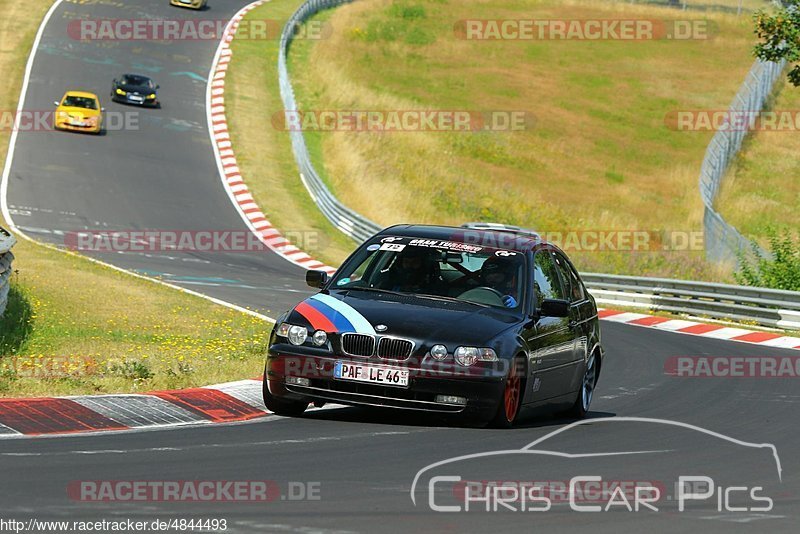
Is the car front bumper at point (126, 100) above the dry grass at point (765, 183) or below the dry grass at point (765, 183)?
above

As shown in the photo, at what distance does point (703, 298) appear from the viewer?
2767 centimetres

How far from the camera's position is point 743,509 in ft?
24.2

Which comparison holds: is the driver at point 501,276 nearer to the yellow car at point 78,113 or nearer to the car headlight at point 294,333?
the car headlight at point 294,333

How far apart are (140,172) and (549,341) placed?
96.8 feet

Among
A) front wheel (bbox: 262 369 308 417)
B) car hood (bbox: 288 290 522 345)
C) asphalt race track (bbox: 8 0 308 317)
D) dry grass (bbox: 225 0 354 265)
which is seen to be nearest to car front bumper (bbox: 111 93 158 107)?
asphalt race track (bbox: 8 0 308 317)

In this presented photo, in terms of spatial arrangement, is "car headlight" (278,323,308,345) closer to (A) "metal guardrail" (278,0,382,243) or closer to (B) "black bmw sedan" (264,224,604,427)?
(B) "black bmw sedan" (264,224,604,427)

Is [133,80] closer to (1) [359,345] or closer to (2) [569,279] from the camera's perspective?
(2) [569,279]

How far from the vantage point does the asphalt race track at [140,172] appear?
1091 inches

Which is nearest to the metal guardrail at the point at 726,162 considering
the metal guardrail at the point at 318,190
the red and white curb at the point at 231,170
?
the metal guardrail at the point at 318,190

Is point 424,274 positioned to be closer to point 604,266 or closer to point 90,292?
point 90,292

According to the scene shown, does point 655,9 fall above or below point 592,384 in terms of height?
above

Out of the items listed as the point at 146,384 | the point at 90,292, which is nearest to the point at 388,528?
the point at 146,384

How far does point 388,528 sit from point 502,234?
5.93 m

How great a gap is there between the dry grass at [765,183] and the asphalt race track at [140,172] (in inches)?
691
